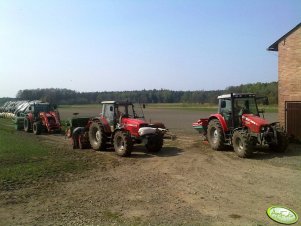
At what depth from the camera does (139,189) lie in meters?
9.04

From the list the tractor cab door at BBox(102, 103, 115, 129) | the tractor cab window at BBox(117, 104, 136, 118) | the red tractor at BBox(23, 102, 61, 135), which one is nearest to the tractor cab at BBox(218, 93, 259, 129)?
the tractor cab window at BBox(117, 104, 136, 118)

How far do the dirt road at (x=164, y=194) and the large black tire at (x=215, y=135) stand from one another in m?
2.15

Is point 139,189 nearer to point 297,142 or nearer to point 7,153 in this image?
point 7,153

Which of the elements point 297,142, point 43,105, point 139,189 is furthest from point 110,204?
point 43,105

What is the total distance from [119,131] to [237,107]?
4562 millimetres

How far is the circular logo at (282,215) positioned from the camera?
6.65 meters

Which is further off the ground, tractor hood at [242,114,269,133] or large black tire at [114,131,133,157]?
tractor hood at [242,114,269,133]

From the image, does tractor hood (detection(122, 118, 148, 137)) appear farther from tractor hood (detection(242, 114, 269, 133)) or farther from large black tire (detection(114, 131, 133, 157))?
tractor hood (detection(242, 114, 269, 133))

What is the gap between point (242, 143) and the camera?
13.4 metres

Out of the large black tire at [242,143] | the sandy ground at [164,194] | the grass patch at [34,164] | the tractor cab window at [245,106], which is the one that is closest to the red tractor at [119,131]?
the grass patch at [34,164]

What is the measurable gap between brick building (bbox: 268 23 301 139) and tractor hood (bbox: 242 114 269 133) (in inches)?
147

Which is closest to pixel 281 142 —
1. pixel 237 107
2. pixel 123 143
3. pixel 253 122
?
pixel 253 122

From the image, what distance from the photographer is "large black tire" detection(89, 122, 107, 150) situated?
15430 mm

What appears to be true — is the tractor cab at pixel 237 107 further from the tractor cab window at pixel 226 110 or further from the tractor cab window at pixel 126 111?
the tractor cab window at pixel 126 111
